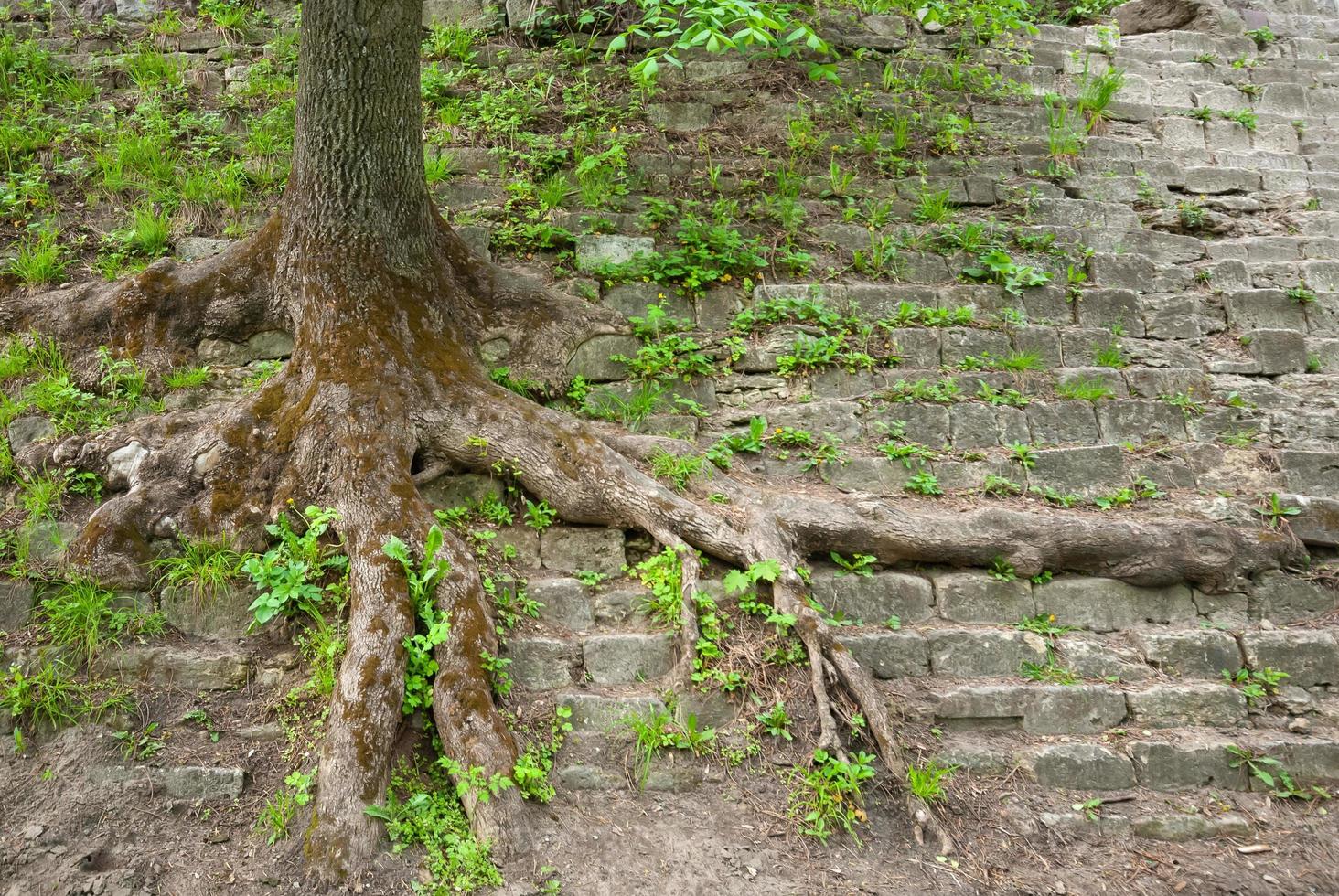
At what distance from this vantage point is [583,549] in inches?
147

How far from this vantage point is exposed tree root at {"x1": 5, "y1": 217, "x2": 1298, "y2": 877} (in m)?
3.23

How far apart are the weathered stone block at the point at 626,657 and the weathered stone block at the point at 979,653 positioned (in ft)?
3.69

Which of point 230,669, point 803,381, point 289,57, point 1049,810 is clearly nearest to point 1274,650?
point 1049,810

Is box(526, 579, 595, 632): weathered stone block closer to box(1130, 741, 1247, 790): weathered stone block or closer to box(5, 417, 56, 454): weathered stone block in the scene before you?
box(1130, 741, 1247, 790): weathered stone block

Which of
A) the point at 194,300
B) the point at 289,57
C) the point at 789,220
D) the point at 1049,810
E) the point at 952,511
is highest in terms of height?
the point at 289,57

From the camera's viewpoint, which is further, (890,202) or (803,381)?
(890,202)

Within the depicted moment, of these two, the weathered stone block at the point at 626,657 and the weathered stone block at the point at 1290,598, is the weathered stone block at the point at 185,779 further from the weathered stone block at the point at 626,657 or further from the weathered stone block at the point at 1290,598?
the weathered stone block at the point at 1290,598

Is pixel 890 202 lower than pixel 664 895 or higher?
higher

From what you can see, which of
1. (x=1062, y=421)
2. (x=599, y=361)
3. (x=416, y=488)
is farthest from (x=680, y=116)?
(x=416, y=488)

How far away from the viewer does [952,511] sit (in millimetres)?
3965

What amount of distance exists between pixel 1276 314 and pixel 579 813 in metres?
4.97

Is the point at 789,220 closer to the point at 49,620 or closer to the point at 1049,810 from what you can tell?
the point at 1049,810

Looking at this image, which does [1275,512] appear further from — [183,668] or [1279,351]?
[183,668]

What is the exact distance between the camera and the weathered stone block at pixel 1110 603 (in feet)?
12.3
